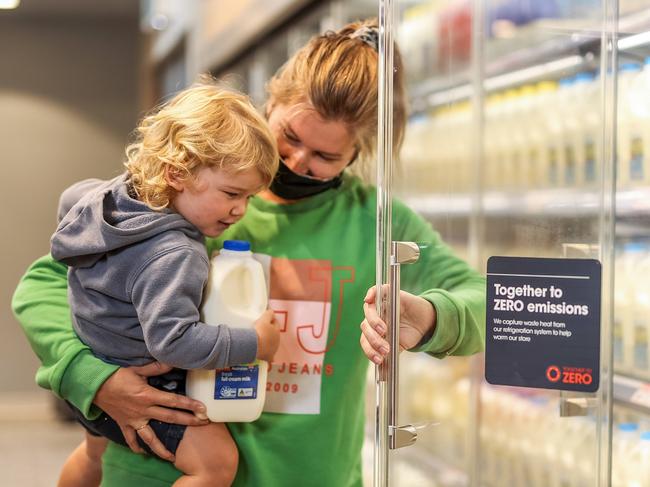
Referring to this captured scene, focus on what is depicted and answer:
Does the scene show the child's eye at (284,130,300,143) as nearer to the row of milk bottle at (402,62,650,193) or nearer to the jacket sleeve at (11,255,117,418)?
the row of milk bottle at (402,62,650,193)

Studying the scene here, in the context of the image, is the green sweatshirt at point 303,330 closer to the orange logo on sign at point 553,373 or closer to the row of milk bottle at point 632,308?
the orange logo on sign at point 553,373

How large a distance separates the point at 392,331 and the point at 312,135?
1.41ft

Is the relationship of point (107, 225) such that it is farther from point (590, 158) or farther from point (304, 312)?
point (590, 158)

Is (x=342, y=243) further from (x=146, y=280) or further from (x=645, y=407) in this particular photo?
(x=645, y=407)

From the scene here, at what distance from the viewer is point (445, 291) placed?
4.69 ft

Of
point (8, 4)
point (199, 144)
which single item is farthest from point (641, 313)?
point (8, 4)

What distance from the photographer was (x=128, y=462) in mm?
1565

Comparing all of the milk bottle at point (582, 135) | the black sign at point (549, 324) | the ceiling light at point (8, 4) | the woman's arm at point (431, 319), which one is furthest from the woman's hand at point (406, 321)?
the ceiling light at point (8, 4)

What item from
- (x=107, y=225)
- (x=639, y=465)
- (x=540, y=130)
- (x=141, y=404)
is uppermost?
(x=540, y=130)

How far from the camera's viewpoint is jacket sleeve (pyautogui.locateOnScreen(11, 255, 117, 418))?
1478mm

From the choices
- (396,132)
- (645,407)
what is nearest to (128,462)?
(396,132)

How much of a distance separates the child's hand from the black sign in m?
0.40

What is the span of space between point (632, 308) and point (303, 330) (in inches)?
39.7

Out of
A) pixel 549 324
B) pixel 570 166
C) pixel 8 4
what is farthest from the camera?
pixel 8 4
